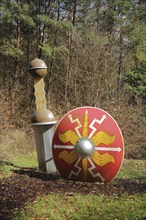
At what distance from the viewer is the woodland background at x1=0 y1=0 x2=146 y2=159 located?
18.0 meters

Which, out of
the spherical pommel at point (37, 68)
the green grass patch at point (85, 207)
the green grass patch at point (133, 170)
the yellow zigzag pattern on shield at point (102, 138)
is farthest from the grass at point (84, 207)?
the green grass patch at point (133, 170)

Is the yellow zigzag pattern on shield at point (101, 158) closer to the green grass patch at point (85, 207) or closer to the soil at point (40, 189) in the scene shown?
the soil at point (40, 189)

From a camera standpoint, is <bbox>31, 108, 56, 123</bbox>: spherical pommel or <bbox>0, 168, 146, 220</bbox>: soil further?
<bbox>31, 108, 56, 123</bbox>: spherical pommel

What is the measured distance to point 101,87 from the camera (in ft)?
59.1

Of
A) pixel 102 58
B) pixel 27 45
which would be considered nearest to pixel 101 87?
pixel 102 58

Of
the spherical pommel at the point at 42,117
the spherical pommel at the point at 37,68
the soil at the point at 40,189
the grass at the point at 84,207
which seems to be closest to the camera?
the grass at the point at 84,207

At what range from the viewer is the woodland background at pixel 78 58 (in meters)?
18.0

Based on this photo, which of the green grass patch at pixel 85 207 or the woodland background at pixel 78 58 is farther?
the woodland background at pixel 78 58

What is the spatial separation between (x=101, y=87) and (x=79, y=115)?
11.2 m


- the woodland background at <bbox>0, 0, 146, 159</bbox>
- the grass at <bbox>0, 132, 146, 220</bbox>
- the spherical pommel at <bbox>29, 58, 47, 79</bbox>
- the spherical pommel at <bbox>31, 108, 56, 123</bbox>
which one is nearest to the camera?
the grass at <bbox>0, 132, 146, 220</bbox>

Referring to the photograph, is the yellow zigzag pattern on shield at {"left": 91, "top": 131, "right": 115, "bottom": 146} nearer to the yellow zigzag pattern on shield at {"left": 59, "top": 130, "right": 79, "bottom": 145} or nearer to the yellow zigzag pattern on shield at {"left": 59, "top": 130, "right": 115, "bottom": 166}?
the yellow zigzag pattern on shield at {"left": 59, "top": 130, "right": 115, "bottom": 166}

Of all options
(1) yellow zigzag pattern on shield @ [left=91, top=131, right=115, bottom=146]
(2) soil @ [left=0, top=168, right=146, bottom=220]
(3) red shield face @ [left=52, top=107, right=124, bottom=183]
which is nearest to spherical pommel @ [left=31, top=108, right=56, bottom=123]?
(3) red shield face @ [left=52, top=107, right=124, bottom=183]

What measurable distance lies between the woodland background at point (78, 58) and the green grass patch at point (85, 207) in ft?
31.6

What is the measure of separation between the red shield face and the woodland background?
887cm
